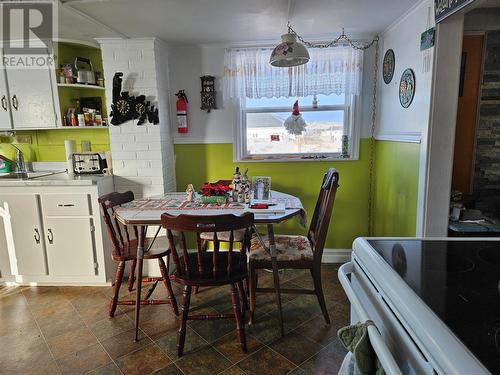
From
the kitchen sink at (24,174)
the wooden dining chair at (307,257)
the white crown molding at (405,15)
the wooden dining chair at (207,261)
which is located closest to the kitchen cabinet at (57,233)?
the kitchen sink at (24,174)

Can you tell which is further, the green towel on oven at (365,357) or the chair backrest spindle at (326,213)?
the chair backrest spindle at (326,213)

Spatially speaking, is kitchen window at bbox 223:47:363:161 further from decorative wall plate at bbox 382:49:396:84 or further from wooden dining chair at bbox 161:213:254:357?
wooden dining chair at bbox 161:213:254:357

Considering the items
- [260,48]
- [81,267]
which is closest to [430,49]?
[260,48]

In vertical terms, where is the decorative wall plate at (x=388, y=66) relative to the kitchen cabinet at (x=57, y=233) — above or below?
above

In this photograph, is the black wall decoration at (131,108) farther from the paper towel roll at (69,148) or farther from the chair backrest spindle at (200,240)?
the chair backrest spindle at (200,240)

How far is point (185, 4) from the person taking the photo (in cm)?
204

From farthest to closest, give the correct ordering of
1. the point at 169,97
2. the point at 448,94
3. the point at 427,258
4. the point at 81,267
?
the point at 169,97, the point at 81,267, the point at 448,94, the point at 427,258

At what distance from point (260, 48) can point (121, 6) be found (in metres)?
1.27

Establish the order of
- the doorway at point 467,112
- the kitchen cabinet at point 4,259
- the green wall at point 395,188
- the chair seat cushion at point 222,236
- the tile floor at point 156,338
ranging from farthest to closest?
the kitchen cabinet at point 4,259 → the chair seat cushion at point 222,236 → the green wall at point 395,188 → the doorway at point 467,112 → the tile floor at point 156,338

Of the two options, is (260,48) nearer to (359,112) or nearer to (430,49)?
(359,112)

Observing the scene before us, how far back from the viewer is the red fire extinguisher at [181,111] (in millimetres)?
3045

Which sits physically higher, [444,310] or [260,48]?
[260,48]

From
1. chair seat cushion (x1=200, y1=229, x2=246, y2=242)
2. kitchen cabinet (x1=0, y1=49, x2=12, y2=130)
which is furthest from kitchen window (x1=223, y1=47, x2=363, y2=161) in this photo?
kitchen cabinet (x1=0, y1=49, x2=12, y2=130)

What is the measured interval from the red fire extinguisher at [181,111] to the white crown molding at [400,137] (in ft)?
6.00
